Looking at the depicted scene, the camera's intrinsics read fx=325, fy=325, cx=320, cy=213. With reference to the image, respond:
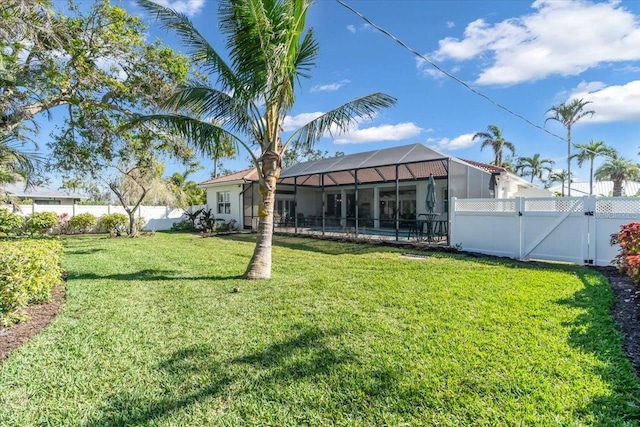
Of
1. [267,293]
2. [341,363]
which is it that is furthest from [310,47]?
[341,363]

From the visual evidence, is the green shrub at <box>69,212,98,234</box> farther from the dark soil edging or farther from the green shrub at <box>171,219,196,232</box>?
the dark soil edging

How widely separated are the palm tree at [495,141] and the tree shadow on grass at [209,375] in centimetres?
3201

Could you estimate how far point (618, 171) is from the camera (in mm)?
28641

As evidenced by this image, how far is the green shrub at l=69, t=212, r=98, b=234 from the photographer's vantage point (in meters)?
19.0

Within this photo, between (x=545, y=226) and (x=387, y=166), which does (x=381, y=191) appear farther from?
(x=545, y=226)

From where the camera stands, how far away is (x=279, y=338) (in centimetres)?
411

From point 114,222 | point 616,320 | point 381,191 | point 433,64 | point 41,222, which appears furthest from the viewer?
point 381,191

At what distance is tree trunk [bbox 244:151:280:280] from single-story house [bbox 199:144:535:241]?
21.8ft

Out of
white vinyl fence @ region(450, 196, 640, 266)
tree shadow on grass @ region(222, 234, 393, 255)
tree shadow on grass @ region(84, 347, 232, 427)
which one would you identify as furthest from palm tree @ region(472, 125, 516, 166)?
tree shadow on grass @ region(84, 347, 232, 427)

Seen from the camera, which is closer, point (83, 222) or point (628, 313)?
point (628, 313)

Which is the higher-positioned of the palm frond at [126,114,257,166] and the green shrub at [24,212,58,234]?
the palm frond at [126,114,257,166]

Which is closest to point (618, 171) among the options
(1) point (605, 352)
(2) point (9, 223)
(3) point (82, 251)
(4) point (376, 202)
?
(4) point (376, 202)

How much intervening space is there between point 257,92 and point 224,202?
55.6 feet

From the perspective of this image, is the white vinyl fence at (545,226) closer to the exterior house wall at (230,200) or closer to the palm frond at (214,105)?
the palm frond at (214,105)
